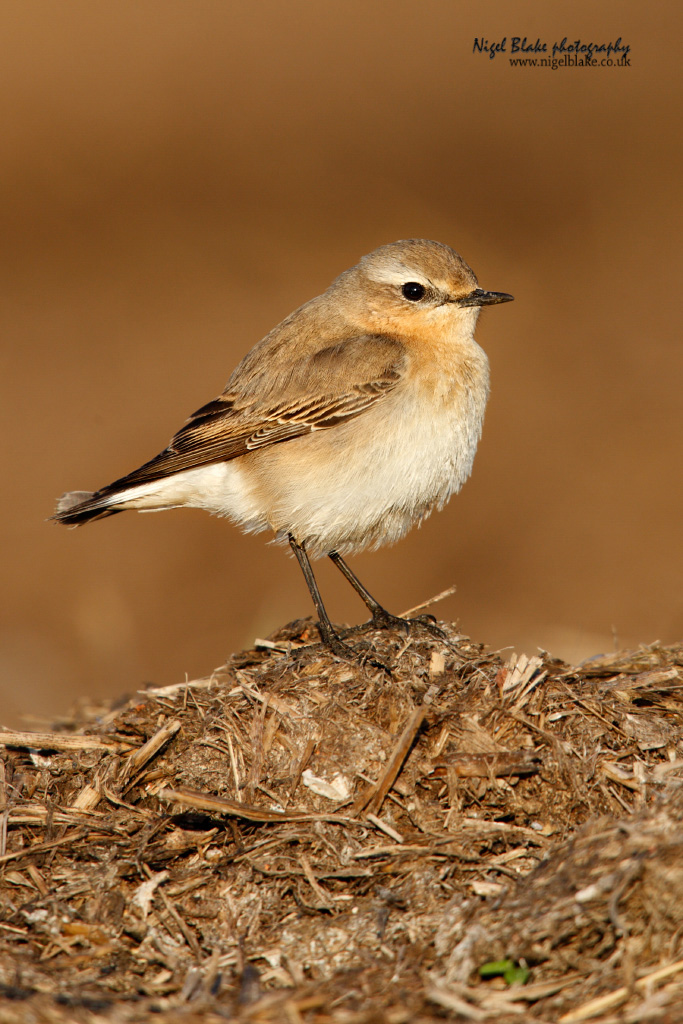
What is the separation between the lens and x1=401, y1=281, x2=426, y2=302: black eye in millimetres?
7340

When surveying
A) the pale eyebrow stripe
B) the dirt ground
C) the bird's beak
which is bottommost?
the dirt ground

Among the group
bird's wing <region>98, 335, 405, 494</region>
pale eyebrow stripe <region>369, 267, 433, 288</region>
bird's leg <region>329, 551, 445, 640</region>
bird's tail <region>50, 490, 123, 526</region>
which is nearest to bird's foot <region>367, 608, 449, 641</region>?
bird's leg <region>329, 551, 445, 640</region>

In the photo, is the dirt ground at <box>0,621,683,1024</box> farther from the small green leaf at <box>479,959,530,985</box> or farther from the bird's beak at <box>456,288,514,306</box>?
the bird's beak at <box>456,288,514,306</box>

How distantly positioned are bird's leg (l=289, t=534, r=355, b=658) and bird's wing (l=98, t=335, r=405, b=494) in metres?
0.78

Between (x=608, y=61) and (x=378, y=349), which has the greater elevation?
(x=608, y=61)

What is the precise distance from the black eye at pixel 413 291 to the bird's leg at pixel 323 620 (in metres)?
Result: 1.87

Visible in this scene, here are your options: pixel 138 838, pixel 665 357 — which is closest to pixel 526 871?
pixel 138 838

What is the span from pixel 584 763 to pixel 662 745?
51 centimetres

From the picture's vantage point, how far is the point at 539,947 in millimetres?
3615

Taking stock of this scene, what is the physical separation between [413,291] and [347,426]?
4.02ft

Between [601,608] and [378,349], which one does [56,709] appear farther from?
[601,608]

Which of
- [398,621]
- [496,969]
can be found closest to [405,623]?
[398,621]

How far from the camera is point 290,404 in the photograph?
23.3ft

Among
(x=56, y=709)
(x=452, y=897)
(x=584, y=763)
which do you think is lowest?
(x=56, y=709)
